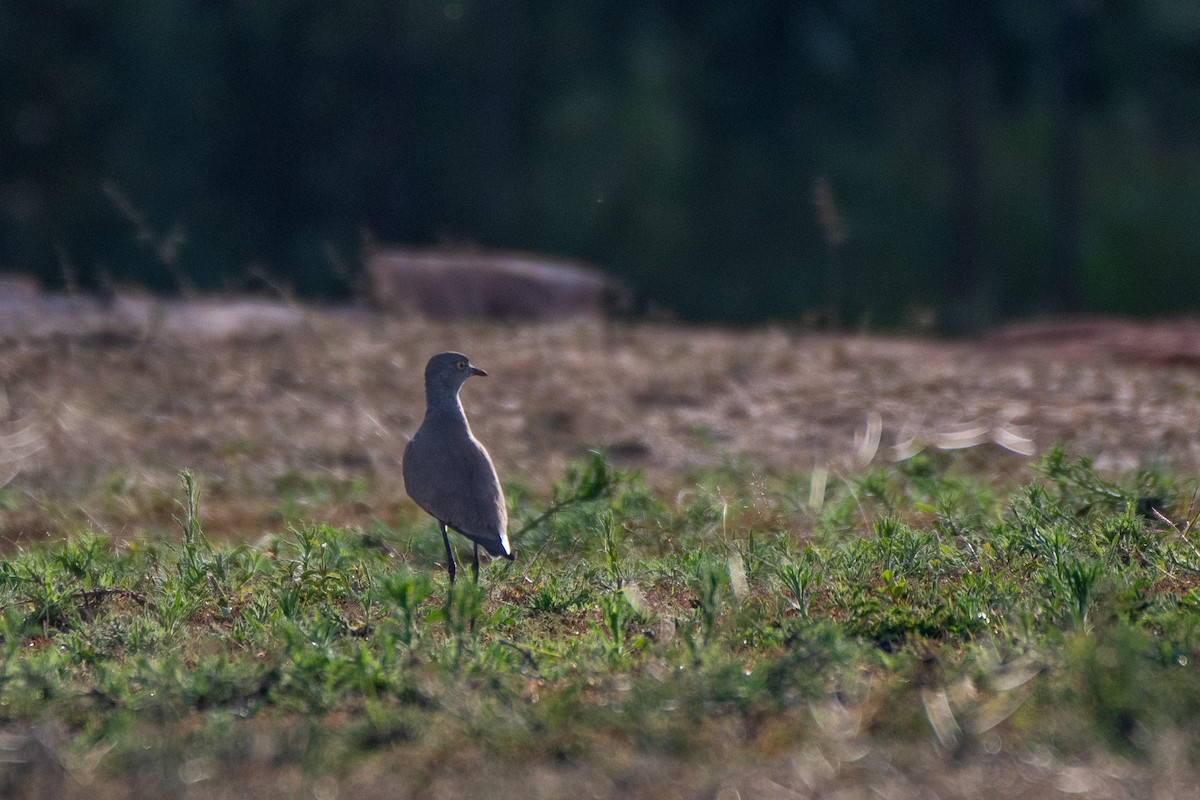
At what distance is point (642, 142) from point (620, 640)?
63.9ft

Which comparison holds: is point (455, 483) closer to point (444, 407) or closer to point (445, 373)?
point (444, 407)

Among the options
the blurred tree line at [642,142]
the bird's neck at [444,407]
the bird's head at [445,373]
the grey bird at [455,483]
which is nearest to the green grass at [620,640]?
the grey bird at [455,483]

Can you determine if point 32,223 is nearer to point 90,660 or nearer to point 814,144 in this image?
Result: point 814,144

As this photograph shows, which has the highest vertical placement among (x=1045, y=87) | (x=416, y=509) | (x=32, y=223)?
(x=1045, y=87)

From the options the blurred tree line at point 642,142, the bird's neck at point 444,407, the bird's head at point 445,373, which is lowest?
the bird's neck at point 444,407

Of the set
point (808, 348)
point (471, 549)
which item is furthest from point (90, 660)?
point (808, 348)

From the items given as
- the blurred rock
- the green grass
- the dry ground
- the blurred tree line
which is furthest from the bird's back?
the blurred tree line

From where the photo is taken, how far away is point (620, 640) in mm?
3516

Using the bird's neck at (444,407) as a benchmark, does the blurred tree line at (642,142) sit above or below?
above

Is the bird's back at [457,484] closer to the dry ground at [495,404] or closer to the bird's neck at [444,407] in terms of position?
the bird's neck at [444,407]

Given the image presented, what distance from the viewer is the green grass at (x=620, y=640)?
2.85m

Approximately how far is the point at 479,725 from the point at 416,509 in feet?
10.6

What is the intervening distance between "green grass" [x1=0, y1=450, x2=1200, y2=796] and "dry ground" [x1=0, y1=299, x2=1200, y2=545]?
4.41 ft

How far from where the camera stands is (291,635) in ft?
11.3
